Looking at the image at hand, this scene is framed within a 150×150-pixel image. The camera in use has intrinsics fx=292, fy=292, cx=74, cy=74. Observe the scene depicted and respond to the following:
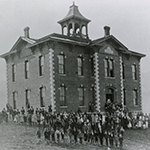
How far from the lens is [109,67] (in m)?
32.0

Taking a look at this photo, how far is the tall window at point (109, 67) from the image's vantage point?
104 feet

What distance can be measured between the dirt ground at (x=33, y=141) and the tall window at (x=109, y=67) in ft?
26.3

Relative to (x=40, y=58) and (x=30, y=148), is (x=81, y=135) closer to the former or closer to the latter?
(x=30, y=148)

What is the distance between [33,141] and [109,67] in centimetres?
1621

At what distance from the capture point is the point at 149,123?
3000cm

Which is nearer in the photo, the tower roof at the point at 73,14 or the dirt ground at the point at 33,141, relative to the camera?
the dirt ground at the point at 33,141

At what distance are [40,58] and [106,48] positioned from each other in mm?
7361

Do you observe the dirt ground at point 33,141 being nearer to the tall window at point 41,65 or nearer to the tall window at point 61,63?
the tall window at point 41,65

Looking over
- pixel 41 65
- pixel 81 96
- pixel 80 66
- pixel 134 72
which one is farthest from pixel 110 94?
pixel 41 65

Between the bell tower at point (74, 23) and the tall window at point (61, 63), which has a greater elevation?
the bell tower at point (74, 23)

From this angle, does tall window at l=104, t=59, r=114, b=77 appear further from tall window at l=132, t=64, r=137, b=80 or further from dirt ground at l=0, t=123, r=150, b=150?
dirt ground at l=0, t=123, r=150, b=150

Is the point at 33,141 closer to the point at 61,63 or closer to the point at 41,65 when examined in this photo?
the point at 61,63

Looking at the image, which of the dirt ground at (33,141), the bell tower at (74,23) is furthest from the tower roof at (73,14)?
the dirt ground at (33,141)

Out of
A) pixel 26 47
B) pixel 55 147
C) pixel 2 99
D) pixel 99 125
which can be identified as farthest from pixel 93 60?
pixel 2 99
